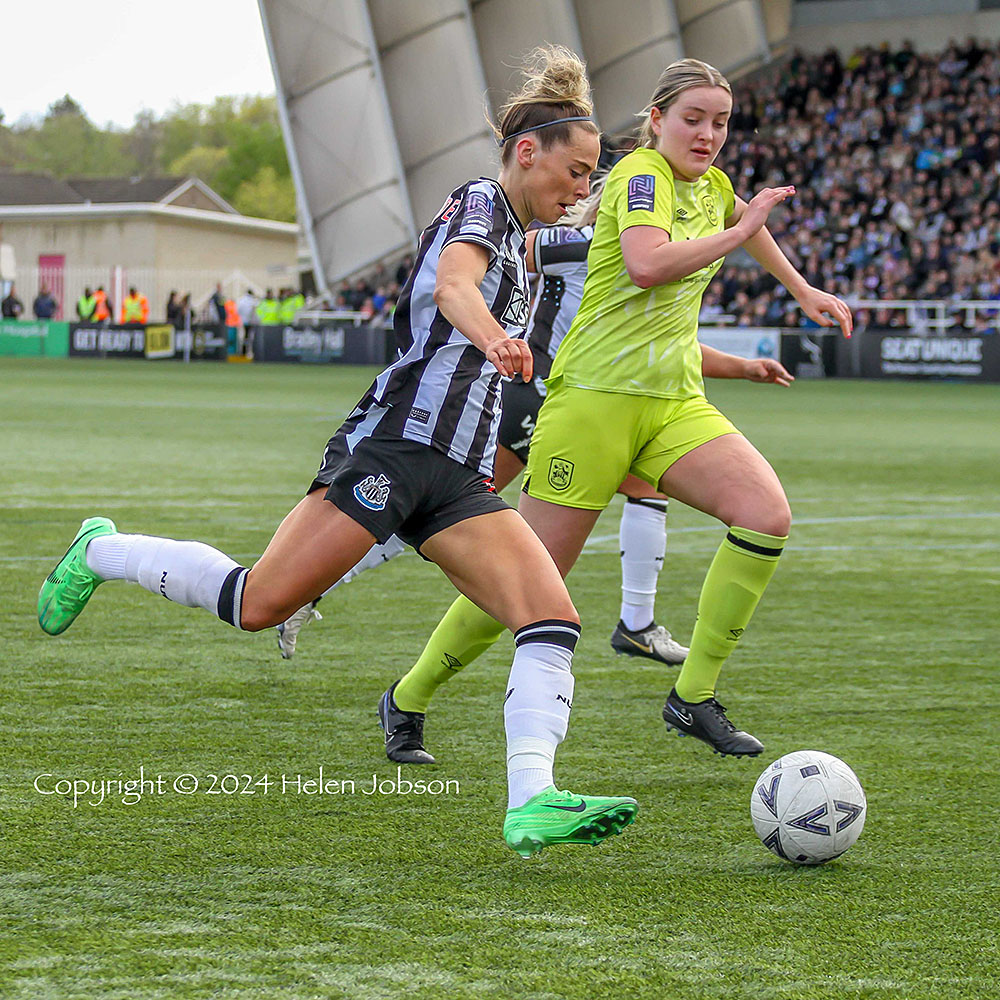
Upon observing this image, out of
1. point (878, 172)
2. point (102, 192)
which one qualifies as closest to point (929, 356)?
point (878, 172)

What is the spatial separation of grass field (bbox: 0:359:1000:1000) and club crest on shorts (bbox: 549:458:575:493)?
2.54 feet

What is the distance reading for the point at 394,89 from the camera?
114 feet

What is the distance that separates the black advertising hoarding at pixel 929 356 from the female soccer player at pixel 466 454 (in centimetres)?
2485

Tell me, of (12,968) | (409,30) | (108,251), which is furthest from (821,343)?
(108,251)

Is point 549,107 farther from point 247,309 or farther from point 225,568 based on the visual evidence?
point 247,309

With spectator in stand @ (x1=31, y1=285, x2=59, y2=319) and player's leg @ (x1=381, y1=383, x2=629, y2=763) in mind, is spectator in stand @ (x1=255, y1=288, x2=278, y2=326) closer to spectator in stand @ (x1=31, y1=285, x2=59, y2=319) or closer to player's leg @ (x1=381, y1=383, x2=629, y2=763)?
spectator in stand @ (x1=31, y1=285, x2=59, y2=319)

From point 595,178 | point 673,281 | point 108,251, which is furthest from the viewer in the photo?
point 108,251

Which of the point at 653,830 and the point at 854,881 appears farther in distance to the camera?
the point at 653,830

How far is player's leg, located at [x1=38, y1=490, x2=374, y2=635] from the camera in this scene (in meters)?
3.77

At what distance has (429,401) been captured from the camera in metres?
3.78

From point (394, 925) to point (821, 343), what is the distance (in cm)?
2665

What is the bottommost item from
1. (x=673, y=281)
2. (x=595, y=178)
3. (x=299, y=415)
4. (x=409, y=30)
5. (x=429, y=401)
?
(x=299, y=415)

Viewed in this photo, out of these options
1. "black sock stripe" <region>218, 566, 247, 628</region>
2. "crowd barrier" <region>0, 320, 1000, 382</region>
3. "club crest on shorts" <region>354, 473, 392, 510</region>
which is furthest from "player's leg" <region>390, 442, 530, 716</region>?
"crowd barrier" <region>0, 320, 1000, 382</region>

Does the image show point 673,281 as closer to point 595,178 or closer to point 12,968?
point 595,178
